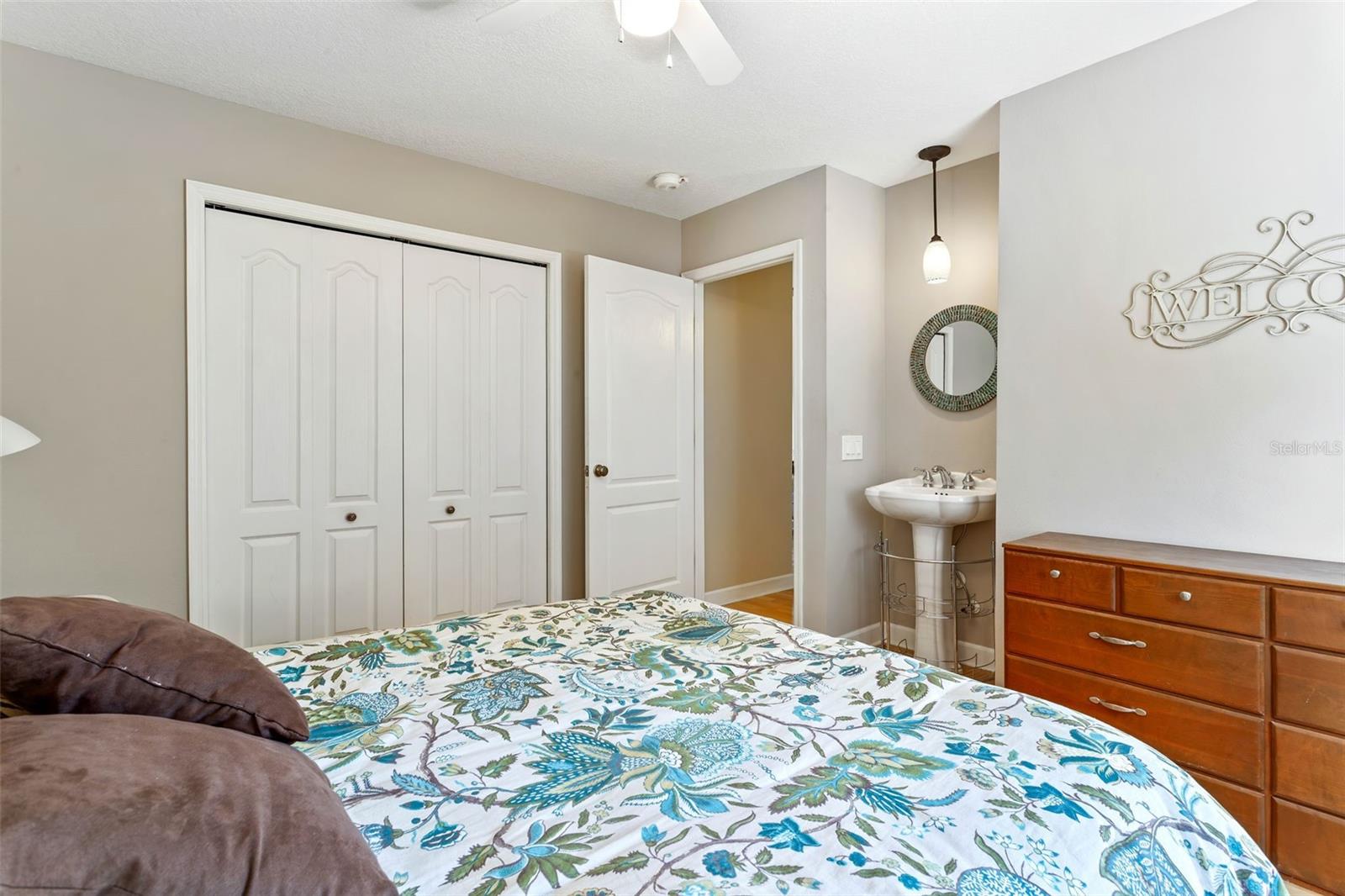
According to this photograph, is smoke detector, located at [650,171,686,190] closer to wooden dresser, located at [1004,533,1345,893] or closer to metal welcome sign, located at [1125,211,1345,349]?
metal welcome sign, located at [1125,211,1345,349]

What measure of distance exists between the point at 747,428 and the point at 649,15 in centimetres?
317

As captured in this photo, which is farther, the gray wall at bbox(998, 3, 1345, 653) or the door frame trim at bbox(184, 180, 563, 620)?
the door frame trim at bbox(184, 180, 563, 620)

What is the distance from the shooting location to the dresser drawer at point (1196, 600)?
1792 millimetres

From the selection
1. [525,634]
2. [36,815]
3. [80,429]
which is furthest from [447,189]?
[36,815]

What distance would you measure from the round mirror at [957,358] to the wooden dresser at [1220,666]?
47.3 inches

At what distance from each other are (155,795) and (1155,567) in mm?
2406

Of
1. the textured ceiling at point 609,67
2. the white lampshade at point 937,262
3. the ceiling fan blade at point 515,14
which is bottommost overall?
the white lampshade at point 937,262

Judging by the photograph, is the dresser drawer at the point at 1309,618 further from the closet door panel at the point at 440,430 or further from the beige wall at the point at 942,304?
the closet door panel at the point at 440,430

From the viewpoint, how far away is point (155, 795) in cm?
59

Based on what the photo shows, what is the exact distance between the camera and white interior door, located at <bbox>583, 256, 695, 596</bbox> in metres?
3.53

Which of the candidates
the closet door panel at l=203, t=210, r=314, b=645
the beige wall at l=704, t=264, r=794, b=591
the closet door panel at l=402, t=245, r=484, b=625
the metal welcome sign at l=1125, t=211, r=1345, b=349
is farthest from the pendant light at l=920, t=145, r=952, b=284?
the closet door panel at l=203, t=210, r=314, b=645

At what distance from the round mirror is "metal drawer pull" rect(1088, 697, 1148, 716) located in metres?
1.57

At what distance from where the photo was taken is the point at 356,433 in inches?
117

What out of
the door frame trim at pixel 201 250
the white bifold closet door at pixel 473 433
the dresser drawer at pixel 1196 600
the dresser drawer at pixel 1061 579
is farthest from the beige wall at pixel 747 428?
the dresser drawer at pixel 1196 600
